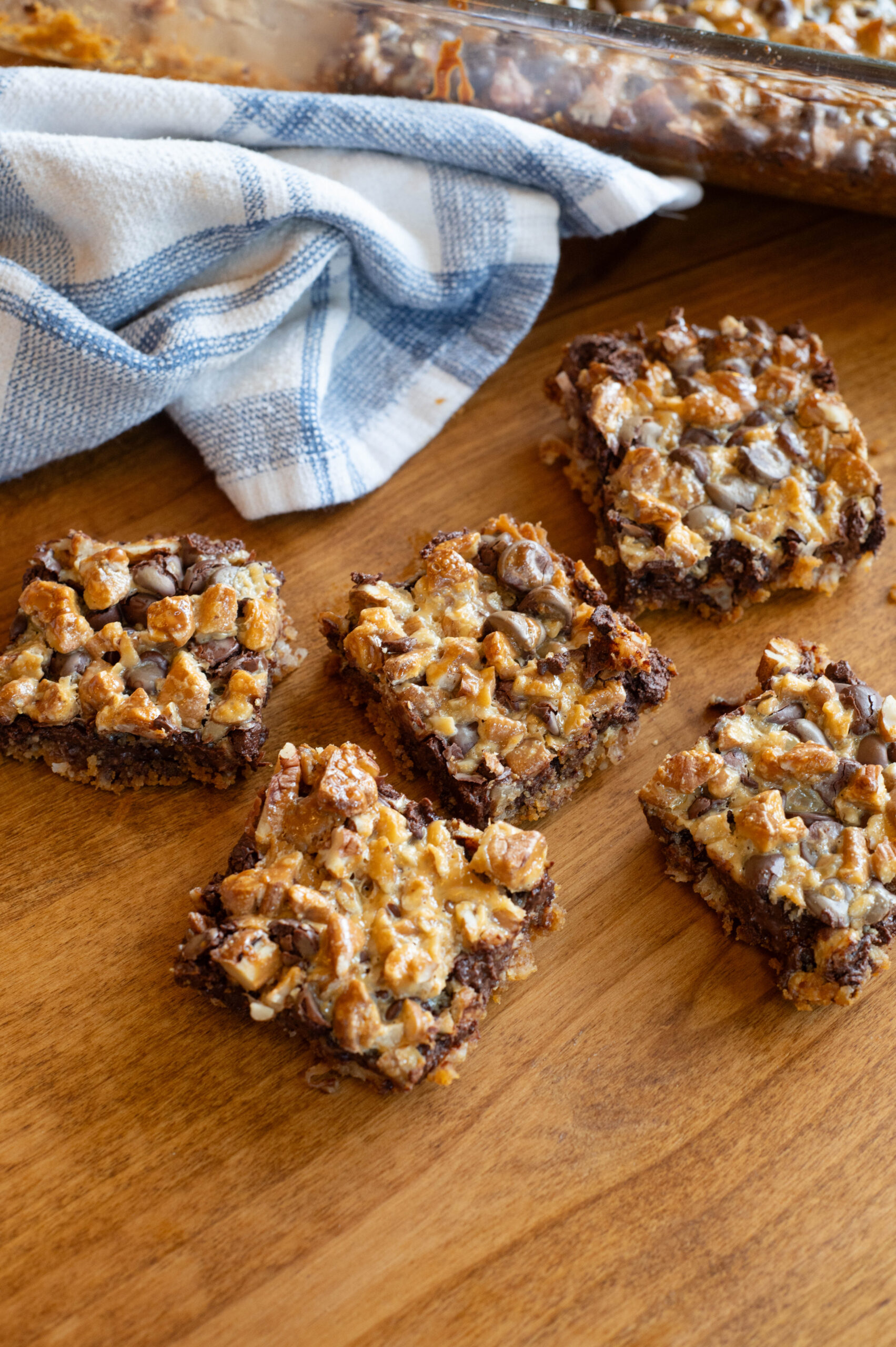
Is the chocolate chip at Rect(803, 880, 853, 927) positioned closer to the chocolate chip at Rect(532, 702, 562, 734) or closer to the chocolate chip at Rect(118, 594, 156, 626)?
the chocolate chip at Rect(532, 702, 562, 734)

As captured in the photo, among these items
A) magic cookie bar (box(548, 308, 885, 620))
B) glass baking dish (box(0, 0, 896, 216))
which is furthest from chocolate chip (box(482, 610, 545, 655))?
glass baking dish (box(0, 0, 896, 216))

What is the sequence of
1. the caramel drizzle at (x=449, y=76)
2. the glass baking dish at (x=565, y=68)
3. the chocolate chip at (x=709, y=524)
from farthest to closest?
1. the caramel drizzle at (x=449, y=76)
2. the glass baking dish at (x=565, y=68)
3. the chocolate chip at (x=709, y=524)

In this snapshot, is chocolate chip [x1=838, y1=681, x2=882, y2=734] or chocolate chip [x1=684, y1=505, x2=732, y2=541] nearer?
chocolate chip [x1=838, y1=681, x2=882, y2=734]

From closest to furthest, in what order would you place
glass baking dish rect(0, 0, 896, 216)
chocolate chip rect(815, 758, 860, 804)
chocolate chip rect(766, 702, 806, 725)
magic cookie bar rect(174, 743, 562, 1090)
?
magic cookie bar rect(174, 743, 562, 1090), chocolate chip rect(815, 758, 860, 804), chocolate chip rect(766, 702, 806, 725), glass baking dish rect(0, 0, 896, 216)

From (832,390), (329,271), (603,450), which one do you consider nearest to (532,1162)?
(603,450)

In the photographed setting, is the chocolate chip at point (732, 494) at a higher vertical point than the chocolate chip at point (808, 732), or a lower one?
higher

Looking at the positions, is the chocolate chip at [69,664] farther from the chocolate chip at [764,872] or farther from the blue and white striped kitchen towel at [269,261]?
the chocolate chip at [764,872]

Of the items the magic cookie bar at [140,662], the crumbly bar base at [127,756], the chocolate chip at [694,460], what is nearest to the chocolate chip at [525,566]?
the chocolate chip at [694,460]
